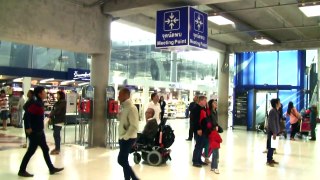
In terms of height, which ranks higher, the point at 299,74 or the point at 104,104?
the point at 299,74

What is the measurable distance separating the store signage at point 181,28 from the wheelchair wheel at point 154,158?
2.59 m

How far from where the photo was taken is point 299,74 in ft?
52.3

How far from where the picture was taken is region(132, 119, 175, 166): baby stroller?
7.21 m

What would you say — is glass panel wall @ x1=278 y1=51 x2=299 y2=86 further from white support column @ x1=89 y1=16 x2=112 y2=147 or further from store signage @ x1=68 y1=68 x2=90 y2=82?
white support column @ x1=89 y1=16 x2=112 y2=147

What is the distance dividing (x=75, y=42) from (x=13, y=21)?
1678 millimetres

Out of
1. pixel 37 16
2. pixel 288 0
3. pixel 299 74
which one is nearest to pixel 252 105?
pixel 299 74

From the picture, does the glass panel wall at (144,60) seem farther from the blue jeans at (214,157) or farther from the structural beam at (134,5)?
the blue jeans at (214,157)

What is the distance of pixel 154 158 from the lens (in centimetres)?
718

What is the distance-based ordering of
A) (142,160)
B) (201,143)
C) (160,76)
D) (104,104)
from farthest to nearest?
(160,76) < (104,104) < (142,160) < (201,143)

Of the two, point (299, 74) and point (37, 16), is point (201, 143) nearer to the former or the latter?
point (37, 16)

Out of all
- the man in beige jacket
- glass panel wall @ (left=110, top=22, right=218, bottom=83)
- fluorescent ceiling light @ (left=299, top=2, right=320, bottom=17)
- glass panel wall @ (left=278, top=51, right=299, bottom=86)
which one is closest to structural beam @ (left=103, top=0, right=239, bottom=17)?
fluorescent ceiling light @ (left=299, top=2, right=320, bottom=17)

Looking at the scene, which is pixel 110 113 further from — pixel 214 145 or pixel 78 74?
pixel 78 74

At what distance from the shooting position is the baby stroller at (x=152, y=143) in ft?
23.6

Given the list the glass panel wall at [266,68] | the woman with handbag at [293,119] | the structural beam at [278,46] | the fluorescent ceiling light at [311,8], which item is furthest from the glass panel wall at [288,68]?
the fluorescent ceiling light at [311,8]
